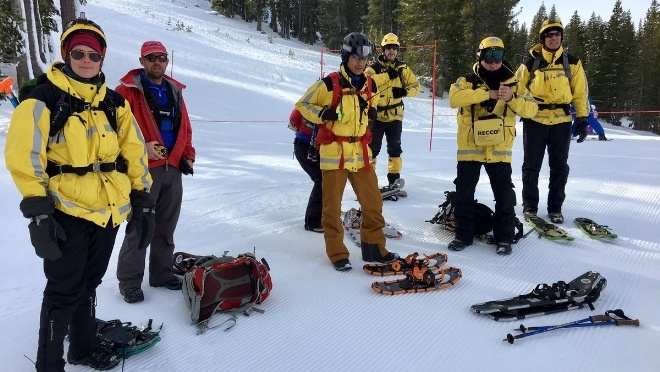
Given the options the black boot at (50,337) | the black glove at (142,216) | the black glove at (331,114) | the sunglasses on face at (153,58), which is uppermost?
the sunglasses on face at (153,58)

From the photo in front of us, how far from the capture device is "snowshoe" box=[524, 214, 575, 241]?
521 centimetres

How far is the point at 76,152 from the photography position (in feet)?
8.27

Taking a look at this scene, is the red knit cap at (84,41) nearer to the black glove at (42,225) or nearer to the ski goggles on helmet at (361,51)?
the black glove at (42,225)

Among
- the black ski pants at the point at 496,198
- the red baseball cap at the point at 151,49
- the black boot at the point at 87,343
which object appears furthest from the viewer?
the black ski pants at the point at 496,198

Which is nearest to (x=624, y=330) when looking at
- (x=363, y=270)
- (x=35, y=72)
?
(x=363, y=270)

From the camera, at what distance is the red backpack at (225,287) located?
11.4 feet

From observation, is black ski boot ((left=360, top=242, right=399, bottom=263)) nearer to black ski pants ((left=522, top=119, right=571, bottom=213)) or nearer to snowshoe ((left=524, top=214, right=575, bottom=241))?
snowshoe ((left=524, top=214, right=575, bottom=241))

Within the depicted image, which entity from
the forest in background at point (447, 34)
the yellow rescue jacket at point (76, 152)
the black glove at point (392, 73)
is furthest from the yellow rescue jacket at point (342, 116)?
the forest in background at point (447, 34)

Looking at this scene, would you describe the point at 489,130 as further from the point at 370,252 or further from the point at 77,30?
the point at 77,30

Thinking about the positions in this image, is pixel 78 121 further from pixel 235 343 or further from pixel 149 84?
pixel 235 343

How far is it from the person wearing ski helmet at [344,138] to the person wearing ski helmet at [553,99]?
2.24 metres

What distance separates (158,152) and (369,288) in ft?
6.97

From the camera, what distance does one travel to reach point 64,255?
8.34 feet

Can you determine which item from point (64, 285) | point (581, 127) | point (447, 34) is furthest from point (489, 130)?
point (447, 34)
